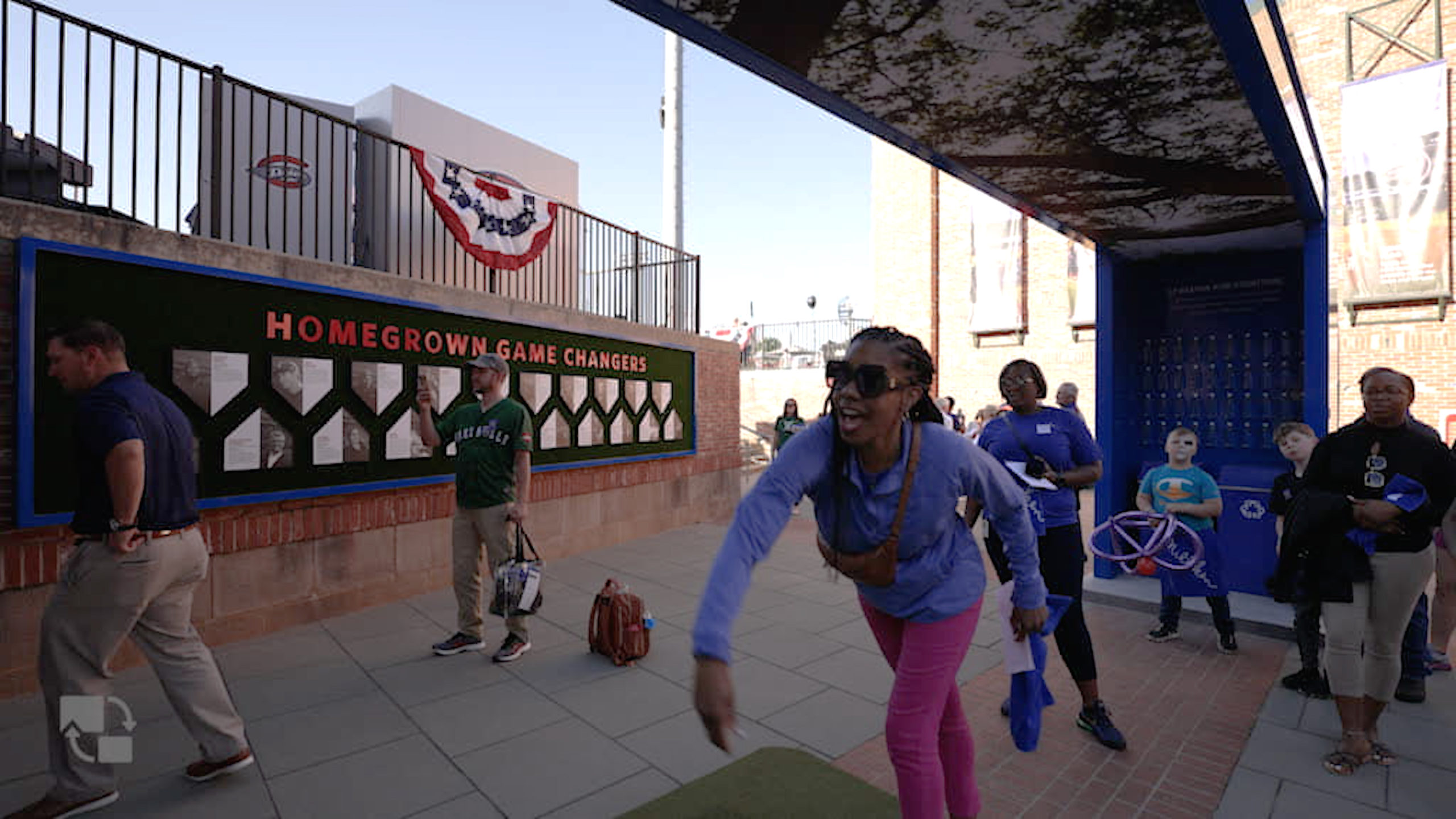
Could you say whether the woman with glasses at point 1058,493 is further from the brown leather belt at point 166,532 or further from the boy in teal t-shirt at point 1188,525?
the brown leather belt at point 166,532

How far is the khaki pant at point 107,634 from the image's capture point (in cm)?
274

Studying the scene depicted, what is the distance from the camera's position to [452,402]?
6.41 meters

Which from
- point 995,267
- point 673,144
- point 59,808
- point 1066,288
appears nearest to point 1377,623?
point 59,808

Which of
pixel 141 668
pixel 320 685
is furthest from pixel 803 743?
pixel 141 668

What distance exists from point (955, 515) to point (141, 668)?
17.1 ft

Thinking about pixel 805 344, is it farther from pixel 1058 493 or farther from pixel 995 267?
pixel 1058 493

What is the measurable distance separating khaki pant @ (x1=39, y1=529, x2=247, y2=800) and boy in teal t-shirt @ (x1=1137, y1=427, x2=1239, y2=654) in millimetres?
5750

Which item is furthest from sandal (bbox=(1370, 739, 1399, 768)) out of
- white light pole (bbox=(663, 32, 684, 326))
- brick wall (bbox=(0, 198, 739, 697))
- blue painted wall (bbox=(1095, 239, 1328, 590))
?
white light pole (bbox=(663, 32, 684, 326))

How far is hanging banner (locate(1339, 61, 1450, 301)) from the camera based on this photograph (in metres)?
14.1

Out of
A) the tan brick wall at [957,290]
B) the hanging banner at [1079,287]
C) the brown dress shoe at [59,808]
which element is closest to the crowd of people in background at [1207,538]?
the brown dress shoe at [59,808]

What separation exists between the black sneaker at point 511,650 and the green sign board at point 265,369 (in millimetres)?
1922

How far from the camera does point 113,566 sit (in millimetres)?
2752

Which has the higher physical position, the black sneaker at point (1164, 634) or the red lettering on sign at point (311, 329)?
the red lettering on sign at point (311, 329)

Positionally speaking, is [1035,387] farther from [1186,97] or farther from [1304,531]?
[1186,97]
